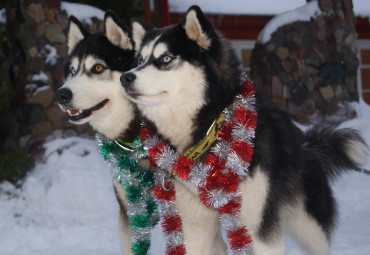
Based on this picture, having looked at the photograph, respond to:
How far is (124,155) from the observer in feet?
9.69

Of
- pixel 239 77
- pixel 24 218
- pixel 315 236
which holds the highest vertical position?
pixel 239 77

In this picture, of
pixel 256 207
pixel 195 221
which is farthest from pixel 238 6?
pixel 256 207

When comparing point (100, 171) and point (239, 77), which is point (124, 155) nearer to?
point (239, 77)

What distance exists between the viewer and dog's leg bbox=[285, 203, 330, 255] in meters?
2.80

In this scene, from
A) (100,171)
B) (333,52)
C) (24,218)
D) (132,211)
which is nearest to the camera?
(132,211)

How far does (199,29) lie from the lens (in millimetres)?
2383

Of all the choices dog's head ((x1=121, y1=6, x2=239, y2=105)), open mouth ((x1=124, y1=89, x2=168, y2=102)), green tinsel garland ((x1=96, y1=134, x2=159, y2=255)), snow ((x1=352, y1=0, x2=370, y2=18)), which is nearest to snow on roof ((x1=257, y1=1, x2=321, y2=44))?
snow ((x1=352, y1=0, x2=370, y2=18))

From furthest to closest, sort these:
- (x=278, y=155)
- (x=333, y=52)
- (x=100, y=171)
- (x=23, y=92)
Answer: (x=333, y=52)
(x=23, y=92)
(x=100, y=171)
(x=278, y=155)

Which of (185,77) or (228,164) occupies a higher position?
(185,77)

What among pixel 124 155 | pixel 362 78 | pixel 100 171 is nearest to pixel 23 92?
pixel 100 171

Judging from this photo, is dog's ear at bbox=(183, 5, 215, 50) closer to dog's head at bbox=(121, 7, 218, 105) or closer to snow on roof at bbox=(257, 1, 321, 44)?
dog's head at bbox=(121, 7, 218, 105)

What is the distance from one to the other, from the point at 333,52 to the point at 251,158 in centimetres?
571

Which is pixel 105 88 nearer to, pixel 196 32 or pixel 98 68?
pixel 98 68

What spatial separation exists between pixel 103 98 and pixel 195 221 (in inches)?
41.2
